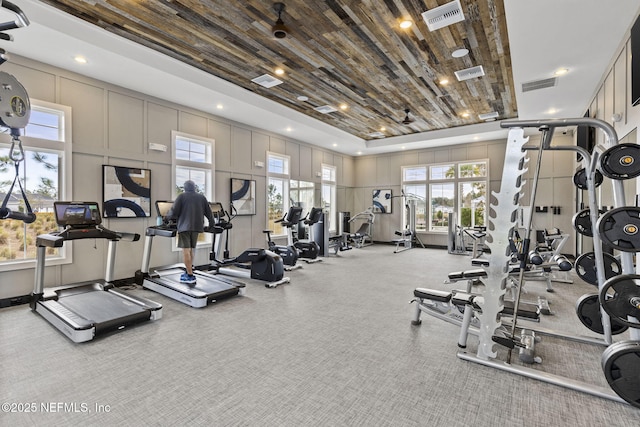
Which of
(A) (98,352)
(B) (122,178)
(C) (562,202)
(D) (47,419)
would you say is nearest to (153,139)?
(B) (122,178)

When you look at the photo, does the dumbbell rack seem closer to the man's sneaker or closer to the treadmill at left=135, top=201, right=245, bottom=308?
the treadmill at left=135, top=201, right=245, bottom=308

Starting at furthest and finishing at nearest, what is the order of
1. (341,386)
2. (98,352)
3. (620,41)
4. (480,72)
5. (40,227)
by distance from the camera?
1. (480,72)
2. (40,227)
3. (620,41)
4. (98,352)
5. (341,386)

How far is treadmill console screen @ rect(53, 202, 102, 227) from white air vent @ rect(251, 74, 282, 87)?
3.47 m

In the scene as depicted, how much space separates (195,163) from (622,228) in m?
6.68

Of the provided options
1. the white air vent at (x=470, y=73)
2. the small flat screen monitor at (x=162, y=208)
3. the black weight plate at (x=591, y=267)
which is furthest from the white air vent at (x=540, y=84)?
the small flat screen monitor at (x=162, y=208)

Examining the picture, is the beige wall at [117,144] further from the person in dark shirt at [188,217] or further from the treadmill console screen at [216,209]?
the person in dark shirt at [188,217]

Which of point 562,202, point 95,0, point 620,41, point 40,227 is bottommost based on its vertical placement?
point 40,227

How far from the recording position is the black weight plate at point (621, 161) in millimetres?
2023

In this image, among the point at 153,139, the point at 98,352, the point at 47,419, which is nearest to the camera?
the point at 47,419

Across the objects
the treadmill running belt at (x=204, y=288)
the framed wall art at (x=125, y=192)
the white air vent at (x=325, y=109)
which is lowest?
the treadmill running belt at (x=204, y=288)

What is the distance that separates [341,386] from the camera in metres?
2.31

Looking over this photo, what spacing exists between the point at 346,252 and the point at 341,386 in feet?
23.7

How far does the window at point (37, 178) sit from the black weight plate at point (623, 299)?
651 cm

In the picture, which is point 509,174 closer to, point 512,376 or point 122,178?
point 512,376
